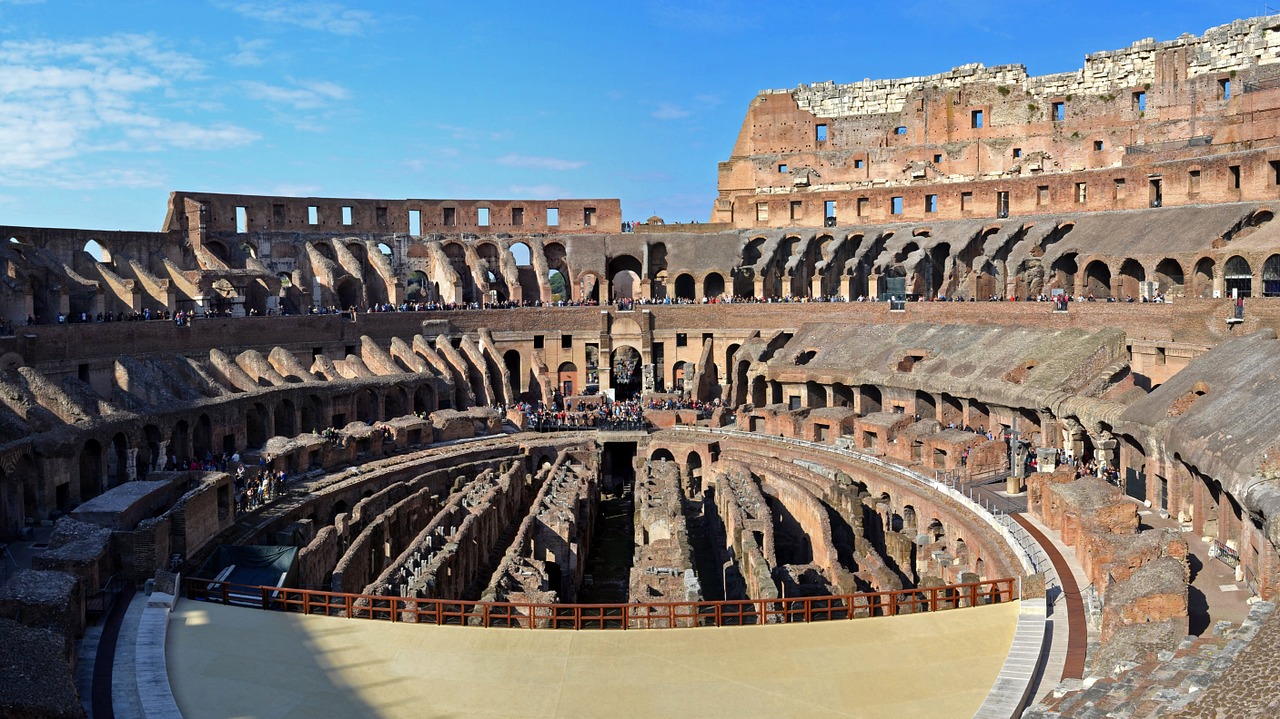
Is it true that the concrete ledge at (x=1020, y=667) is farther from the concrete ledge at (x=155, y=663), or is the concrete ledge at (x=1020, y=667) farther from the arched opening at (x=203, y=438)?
the arched opening at (x=203, y=438)

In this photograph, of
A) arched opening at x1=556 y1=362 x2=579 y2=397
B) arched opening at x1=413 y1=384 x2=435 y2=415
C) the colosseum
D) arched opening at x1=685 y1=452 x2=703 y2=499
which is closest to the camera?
the colosseum

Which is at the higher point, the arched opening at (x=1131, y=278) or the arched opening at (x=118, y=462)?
the arched opening at (x=1131, y=278)

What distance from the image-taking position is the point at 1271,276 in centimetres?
3191

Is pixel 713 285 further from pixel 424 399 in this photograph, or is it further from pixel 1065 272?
pixel 424 399

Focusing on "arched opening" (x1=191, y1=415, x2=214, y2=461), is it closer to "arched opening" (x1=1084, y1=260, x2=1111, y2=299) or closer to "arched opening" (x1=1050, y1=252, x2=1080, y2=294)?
"arched opening" (x1=1050, y1=252, x2=1080, y2=294)

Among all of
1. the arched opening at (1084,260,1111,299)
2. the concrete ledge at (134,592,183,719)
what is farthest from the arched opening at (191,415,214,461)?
the arched opening at (1084,260,1111,299)

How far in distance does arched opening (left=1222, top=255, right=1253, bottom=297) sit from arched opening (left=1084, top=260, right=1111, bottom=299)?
6.02m

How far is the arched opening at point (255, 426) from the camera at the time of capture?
108 ft

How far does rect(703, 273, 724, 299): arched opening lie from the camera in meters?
51.2

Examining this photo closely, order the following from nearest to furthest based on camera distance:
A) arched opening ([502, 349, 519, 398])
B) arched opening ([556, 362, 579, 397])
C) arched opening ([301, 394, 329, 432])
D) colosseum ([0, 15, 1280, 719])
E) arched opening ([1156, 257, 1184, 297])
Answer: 1. colosseum ([0, 15, 1280, 719])
2. arched opening ([301, 394, 329, 432])
3. arched opening ([1156, 257, 1184, 297])
4. arched opening ([502, 349, 519, 398])
5. arched opening ([556, 362, 579, 397])

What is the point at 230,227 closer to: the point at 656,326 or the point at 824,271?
the point at 656,326

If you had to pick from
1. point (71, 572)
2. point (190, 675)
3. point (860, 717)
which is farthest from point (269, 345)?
point (860, 717)

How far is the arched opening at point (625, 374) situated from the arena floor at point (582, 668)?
99.2 feet

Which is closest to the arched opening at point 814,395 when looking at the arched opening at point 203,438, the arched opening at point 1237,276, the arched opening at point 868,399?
the arched opening at point 868,399
